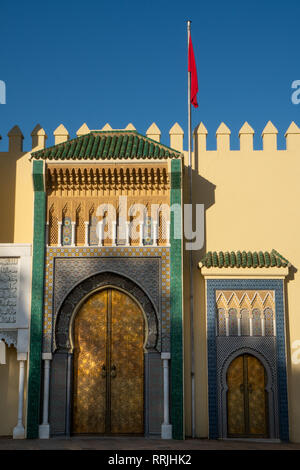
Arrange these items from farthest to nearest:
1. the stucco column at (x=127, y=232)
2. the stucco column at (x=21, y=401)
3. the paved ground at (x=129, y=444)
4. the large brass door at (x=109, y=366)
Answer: the stucco column at (x=127, y=232), the large brass door at (x=109, y=366), the stucco column at (x=21, y=401), the paved ground at (x=129, y=444)

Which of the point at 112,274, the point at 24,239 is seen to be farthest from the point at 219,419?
the point at 24,239

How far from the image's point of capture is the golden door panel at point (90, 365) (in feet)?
33.6

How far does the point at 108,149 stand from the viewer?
1084cm

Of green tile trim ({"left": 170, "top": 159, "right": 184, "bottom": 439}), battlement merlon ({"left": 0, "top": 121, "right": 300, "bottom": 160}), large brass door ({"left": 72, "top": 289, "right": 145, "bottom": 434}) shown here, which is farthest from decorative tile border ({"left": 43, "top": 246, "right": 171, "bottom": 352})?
battlement merlon ({"left": 0, "top": 121, "right": 300, "bottom": 160})

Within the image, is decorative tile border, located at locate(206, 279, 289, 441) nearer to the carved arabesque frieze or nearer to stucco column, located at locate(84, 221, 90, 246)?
the carved arabesque frieze

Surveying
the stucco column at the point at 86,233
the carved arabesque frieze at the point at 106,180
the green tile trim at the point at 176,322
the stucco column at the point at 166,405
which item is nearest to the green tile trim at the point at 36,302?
the carved arabesque frieze at the point at 106,180

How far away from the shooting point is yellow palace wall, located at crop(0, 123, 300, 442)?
11133 millimetres

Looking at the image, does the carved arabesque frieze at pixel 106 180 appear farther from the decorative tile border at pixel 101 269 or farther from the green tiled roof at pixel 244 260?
the green tiled roof at pixel 244 260

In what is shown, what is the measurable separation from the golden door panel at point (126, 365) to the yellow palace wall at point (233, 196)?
928 millimetres

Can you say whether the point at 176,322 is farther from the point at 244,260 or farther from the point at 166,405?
the point at 244,260

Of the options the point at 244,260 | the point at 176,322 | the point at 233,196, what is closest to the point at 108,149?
the point at 233,196

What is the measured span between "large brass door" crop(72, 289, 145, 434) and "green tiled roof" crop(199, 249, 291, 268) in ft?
4.87

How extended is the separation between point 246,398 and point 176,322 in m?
1.69
